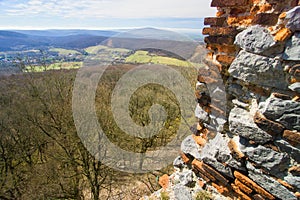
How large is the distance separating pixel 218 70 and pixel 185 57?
7945 millimetres

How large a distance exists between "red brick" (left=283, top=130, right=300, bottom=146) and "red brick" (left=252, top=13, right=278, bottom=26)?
81 cm

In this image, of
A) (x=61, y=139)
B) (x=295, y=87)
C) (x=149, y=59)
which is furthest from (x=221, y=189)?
(x=149, y=59)

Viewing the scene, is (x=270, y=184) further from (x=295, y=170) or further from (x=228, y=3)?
(x=228, y=3)

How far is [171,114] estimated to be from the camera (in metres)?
13.2

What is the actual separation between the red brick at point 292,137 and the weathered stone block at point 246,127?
0.39 feet

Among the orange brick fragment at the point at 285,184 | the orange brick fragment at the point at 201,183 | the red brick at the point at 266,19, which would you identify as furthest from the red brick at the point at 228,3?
the orange brick fragment at the point at 201,183

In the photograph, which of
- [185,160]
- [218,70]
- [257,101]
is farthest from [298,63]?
[185,160]

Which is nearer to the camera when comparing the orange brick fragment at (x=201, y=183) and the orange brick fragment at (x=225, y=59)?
the orange brick fragment at (x=225, y=59)

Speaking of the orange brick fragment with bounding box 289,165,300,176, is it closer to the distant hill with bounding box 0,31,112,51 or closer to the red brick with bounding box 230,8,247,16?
the red brick with bounding box 230,8,247,16

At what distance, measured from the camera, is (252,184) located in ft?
6.11

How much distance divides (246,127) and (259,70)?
479mm

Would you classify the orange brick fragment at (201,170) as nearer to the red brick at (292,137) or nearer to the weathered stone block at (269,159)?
the weathered stone block at (269,159)

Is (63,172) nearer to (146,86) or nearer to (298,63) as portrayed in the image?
(146,86)

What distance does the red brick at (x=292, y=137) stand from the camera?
1.51 meters
